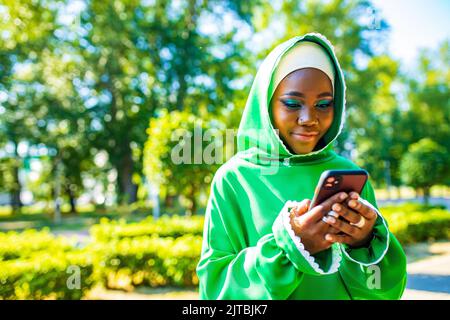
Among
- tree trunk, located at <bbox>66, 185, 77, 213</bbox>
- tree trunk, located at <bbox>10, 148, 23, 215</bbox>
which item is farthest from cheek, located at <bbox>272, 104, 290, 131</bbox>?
tree trunk, located at <bbox>66, 185, 77, 213</bbox>

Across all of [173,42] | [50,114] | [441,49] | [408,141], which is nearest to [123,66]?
[173,42]

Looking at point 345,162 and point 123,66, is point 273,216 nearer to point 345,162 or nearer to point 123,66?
point 345,162

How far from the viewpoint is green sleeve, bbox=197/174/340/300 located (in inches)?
34.7

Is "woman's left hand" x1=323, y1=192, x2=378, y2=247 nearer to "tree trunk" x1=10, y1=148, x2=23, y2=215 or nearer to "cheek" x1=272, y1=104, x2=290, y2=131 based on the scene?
"cheek" x1=272, y1=104, x2=290, y2=131

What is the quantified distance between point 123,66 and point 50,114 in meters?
3.93

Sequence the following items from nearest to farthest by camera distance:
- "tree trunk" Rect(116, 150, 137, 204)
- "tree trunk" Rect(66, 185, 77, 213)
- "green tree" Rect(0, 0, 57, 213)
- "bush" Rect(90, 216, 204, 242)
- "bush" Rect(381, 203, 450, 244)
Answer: "bush" Rect(90, 216, 204, 242) → "bush" Rect(381, 203, 450, 244) → "green tree" Rect(0, 0, 57, 213) → "tree trunk" Rect(116, 150, 137, 204) → "tree trunk" Rect(66, 185, 77, 213)

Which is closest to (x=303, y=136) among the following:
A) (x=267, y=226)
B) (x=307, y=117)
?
(x=307, y=117)

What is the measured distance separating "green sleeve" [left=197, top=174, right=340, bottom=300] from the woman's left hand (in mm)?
60

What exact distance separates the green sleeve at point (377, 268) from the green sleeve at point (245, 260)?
76 mm

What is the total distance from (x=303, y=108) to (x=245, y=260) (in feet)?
1.50

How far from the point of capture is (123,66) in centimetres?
1750

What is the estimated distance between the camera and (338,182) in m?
0.80

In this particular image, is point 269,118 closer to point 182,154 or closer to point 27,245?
point 27,245

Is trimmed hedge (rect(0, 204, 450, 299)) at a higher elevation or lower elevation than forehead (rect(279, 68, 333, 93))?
lower
